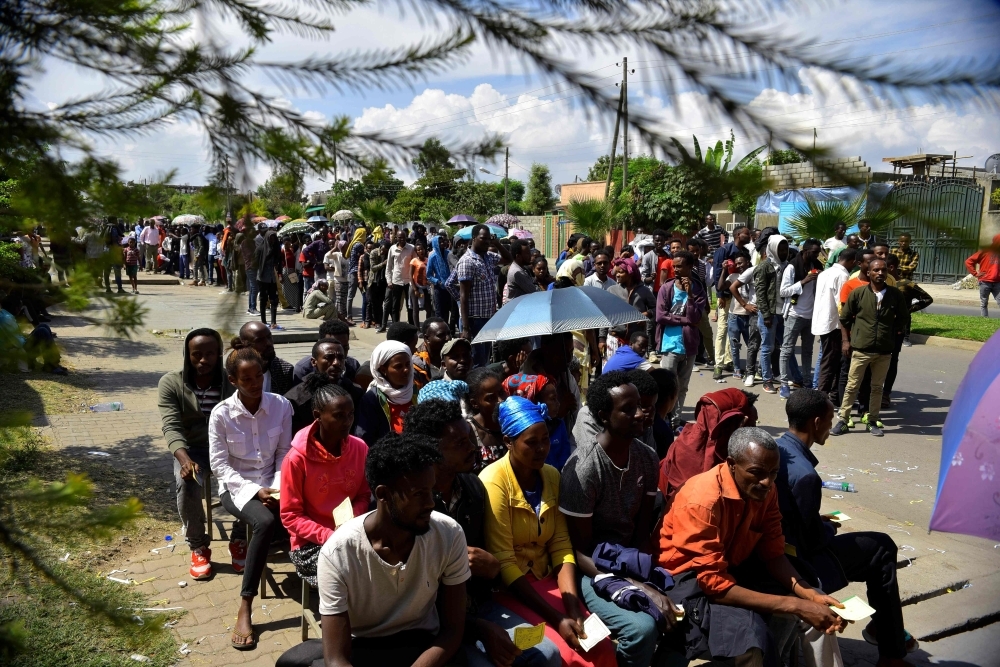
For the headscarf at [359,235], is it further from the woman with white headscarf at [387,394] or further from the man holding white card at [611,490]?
the man holding white card at [611,490]

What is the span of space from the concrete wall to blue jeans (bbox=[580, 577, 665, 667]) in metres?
2.08

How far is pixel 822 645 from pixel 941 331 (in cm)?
1093

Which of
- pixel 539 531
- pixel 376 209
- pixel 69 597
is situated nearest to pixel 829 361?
pixel 539 531

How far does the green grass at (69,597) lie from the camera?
2449 millimetres

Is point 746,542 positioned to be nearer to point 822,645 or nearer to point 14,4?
point 822,645

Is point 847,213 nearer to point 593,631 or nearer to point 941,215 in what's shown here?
point 941,215

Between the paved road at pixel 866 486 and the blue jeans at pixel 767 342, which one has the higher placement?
the blue jeans at pixel 767 342

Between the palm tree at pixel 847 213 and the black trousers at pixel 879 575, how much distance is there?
208 cm

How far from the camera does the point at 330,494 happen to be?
381 cm

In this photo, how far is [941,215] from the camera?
1561 millimetres

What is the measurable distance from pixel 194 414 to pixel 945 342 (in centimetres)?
1142

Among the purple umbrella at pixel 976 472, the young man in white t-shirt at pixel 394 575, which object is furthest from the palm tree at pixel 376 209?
the purple umbrella at pixel 976 472

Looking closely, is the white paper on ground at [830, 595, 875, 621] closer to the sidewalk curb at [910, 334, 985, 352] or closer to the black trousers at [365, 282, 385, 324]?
the sidewalk curb at [910, 334, 985, 352]

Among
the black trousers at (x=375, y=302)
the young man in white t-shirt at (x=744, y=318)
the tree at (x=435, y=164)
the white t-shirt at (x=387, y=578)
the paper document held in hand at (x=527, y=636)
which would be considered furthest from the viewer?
the black trousers at (x=375, y=302)
